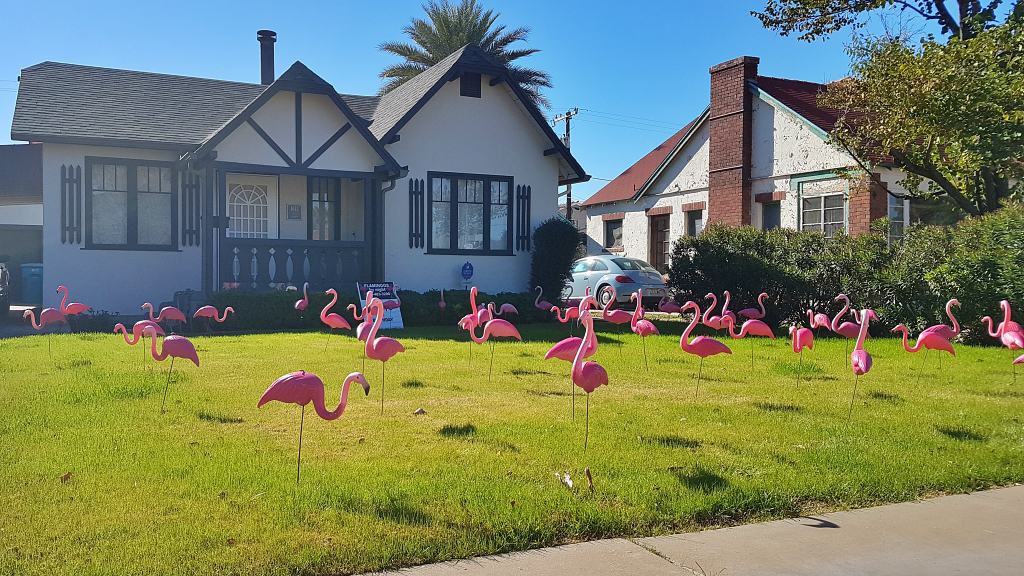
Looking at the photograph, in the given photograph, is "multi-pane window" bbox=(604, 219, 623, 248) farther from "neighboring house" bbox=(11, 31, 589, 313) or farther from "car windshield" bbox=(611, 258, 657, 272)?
"neighboring house" bbox=(11, 31, 589, 313)

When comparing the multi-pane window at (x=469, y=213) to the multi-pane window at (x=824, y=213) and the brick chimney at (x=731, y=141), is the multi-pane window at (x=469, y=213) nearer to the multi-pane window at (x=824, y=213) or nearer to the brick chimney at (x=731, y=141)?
the brick chimney at (x=731, y=141)

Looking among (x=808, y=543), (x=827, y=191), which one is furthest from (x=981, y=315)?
(x=808, y=543)

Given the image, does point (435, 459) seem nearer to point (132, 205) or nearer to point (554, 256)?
point (132, 205)

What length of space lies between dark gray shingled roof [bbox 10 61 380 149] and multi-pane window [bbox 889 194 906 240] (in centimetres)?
1379

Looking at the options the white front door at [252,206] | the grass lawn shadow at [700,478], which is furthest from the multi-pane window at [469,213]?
the grass lawn shadow at [700,478]

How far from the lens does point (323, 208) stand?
20.6 meters

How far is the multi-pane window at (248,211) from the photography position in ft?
64.6

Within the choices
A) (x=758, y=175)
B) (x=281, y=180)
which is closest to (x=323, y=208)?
(x=281, y=180)

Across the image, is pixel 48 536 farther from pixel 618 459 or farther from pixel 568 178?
pixel 568 178

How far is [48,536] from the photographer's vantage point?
178 inches

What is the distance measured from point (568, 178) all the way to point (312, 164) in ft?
23.1

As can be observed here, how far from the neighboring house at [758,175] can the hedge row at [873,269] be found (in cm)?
379

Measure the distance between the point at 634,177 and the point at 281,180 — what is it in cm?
1707

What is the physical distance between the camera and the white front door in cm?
1969
